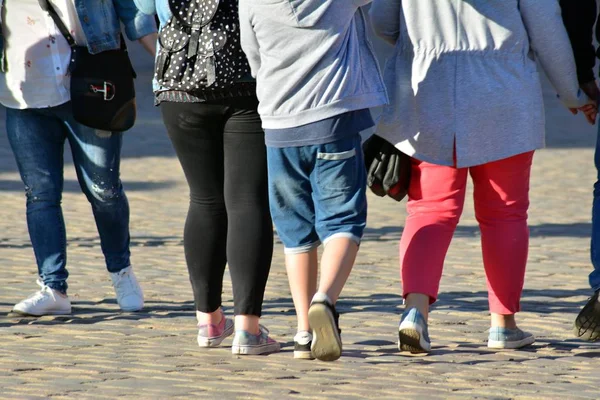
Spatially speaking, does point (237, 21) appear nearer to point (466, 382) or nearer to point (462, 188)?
point (462, 188)

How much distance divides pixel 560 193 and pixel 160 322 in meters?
5.72

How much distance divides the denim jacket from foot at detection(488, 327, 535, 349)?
80.7 inches

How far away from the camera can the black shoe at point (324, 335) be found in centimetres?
484

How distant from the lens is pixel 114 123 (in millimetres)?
6254

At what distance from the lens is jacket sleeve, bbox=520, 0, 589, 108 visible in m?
5.29

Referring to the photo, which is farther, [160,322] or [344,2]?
[160,322]

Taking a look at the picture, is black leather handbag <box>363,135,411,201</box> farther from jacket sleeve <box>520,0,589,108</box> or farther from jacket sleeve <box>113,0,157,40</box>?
jacket sleeve <box>113,0,157,40</box>

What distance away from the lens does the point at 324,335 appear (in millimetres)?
4855

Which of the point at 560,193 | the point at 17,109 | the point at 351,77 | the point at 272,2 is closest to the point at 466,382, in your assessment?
the point at 351,77

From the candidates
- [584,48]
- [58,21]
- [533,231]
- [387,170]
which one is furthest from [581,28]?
[533,231]

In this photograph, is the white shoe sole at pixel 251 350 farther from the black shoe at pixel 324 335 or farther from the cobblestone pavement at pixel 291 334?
the black shoe at pixel 324 335

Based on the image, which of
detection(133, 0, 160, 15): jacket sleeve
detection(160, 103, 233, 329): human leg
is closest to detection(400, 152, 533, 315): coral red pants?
detection(160, 103, 233, 329): human leg

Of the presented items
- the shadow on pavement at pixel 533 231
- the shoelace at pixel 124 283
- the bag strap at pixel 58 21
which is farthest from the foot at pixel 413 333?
the shadow on pavement at pixel 533 231

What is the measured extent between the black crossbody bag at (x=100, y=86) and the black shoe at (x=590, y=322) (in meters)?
2.21
